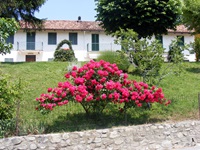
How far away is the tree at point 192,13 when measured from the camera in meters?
17.3

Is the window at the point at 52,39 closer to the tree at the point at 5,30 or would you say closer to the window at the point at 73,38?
the window at the point at 73,38

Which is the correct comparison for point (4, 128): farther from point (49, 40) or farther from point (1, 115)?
point (49, 40)

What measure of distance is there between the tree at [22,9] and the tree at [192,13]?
33.9 feet

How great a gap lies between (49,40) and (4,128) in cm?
2597

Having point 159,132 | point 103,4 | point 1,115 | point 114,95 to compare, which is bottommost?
point 159,132

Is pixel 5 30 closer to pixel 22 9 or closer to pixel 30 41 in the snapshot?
pixel 22 9

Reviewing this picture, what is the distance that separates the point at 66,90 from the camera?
287 inches

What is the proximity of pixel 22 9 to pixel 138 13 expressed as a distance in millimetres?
8438

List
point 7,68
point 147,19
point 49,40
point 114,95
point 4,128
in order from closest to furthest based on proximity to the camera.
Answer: point 4,128, point 114,95, point 7,68, point 147,19, point 49,40

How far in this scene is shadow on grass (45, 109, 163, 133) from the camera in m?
7.12

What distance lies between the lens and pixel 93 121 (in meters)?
8.07

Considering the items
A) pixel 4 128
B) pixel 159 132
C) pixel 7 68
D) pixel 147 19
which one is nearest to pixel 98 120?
pixel 159 132

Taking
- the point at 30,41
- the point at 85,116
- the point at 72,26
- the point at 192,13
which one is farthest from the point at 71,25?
the point at 85,116

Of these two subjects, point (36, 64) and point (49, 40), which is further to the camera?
point (49, 40)
